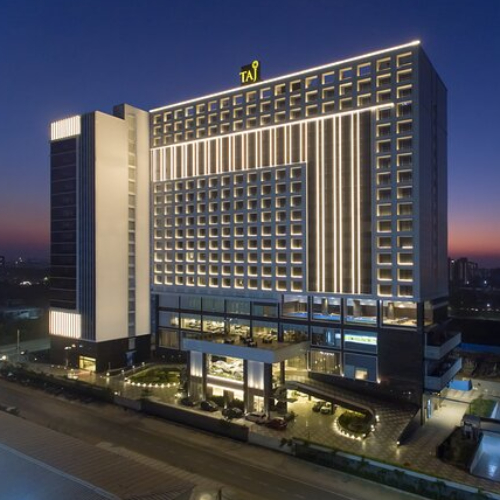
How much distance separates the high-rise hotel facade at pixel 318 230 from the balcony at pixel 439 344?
0.68 feet

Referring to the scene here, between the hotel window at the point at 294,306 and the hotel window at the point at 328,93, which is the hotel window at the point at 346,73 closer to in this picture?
the hotel window at the point at 328,93

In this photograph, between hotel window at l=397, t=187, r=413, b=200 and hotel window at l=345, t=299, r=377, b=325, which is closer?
hotel window at l=397, t=187, r=413, b=200

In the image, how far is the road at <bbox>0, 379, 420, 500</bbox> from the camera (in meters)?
37.6

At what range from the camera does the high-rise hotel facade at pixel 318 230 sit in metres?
56.2

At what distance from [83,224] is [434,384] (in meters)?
57.3

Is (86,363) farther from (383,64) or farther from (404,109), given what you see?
(383,64)

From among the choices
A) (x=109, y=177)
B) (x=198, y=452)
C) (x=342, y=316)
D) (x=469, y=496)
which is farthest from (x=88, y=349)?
(x=469, y=496)

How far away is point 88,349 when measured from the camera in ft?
237

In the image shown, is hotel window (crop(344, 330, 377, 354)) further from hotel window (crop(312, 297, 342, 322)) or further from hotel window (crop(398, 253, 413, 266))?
hotel window (crop(398, 253, 413, 266))

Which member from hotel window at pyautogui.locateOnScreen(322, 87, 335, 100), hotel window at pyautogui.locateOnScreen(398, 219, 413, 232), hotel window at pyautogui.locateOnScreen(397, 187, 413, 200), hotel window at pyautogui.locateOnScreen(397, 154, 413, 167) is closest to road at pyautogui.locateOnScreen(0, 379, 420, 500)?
hotel window at pyautogui.locateOnScreen(398, 219, 413, 232)

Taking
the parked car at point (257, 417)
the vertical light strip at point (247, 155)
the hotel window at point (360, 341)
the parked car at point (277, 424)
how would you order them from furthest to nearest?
the vertical light strip at point (247, 155) < the hotel window at point (360, 341) < the parked car at point (257, 417) < the parked car at point (277, 424)

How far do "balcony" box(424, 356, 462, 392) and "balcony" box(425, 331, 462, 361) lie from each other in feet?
6.05

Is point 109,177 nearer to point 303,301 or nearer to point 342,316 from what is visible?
point 303,301

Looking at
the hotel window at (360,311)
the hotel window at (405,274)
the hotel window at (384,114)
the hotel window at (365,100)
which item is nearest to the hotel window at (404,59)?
the hotel window at (365,100)
